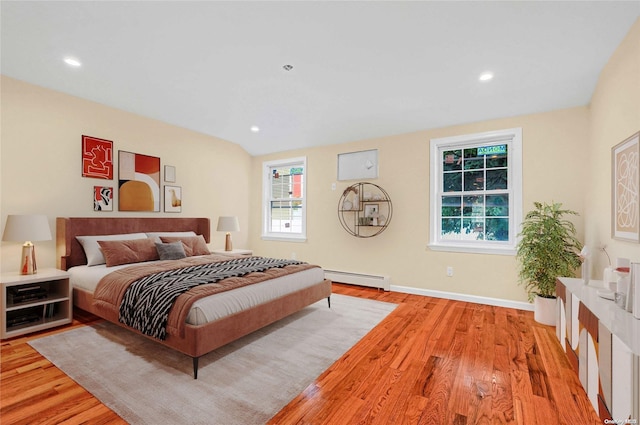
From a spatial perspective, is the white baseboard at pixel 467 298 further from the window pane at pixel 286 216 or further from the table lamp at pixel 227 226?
the table lamp at pixel 227 226

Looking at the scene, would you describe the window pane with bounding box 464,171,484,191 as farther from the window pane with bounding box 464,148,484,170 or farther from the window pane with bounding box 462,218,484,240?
the window pane with bounding box 462,218,484,240

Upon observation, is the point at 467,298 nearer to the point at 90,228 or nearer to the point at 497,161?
the point at 497,161

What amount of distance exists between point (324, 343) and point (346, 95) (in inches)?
114

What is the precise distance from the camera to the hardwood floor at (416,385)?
1.71m

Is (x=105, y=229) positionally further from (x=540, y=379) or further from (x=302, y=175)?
(x=540, y=379)

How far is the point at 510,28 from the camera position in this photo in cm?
239

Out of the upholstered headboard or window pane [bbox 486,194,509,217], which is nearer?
the upholstered headboard

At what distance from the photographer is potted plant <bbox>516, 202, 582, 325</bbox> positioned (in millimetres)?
3150

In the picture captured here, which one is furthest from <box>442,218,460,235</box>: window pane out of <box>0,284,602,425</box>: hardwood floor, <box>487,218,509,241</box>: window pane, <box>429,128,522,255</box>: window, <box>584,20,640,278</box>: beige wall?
<box>0,284,602,425</box>: hardwood floor

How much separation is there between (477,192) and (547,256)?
3.99 feet

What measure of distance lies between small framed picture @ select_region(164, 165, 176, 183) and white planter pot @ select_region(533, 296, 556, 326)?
526 centimetres

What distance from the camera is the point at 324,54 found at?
282 centimetres

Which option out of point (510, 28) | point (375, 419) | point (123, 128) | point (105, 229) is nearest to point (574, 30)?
point (510, 28)

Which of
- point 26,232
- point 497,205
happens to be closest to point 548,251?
point 497,205
